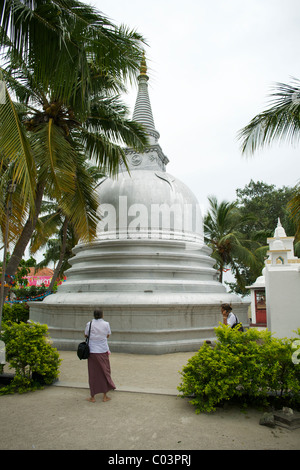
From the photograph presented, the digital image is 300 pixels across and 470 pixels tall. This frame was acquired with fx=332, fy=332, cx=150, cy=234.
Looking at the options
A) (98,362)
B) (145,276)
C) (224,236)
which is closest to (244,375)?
(98,362)

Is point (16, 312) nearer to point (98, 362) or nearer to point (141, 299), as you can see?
point (141, 299)

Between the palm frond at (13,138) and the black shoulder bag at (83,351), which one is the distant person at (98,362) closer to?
the black shoulder bag at (83,351)

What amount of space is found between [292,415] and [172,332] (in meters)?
5.51

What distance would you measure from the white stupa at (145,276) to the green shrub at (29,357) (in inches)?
144

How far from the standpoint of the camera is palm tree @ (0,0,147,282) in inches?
226

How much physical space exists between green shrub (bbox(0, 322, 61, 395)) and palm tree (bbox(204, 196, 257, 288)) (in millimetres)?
15805

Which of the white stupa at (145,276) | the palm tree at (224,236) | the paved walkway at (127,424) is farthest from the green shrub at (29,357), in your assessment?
the palm tree at (224,236)

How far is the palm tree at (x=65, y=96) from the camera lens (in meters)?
5.75

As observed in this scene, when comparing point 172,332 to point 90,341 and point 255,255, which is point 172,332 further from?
point 255,255

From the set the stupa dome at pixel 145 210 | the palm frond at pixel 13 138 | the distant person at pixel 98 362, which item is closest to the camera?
the distant person at pixel 98 362

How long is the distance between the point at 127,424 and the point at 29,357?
2.32 metres

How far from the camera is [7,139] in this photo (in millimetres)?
5980

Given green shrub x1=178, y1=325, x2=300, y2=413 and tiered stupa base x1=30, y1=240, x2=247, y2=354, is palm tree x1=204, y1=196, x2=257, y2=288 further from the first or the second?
green shrub x1=178, y1=325, x2=300, y2=413
